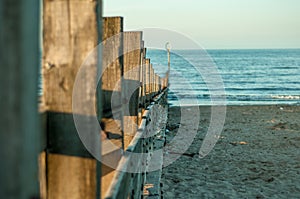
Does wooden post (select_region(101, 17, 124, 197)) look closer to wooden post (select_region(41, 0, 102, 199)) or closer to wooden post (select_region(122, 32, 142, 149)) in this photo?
wooden post (select_region(41, 0, 102, 199))

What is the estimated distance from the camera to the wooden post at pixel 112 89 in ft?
7.39

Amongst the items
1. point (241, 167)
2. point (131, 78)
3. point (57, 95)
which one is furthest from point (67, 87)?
point (241, 167)

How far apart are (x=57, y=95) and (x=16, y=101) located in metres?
0.85

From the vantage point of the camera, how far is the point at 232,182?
23.7ft

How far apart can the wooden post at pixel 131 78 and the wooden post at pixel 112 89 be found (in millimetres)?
791

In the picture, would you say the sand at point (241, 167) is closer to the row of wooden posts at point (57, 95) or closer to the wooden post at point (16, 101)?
the row of wooden posts at point (57, 95)

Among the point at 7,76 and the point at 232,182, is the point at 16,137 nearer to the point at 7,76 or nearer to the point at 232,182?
the point at 7,76

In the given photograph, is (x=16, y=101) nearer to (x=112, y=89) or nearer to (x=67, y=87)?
(x=67, y=87)

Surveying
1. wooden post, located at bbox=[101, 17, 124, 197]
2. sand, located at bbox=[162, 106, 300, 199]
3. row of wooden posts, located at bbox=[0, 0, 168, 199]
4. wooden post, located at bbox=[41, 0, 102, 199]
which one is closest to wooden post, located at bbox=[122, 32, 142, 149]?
row of wooden posts, located at bbox=[0, 0, 168, 199]

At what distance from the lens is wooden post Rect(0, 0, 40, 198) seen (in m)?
0.68

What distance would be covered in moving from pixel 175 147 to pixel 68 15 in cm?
919

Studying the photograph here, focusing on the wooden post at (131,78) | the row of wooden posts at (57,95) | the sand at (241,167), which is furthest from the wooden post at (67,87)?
the sand at (241,167)

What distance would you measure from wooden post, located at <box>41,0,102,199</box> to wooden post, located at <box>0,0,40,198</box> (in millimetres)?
719

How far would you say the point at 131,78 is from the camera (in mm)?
3566
